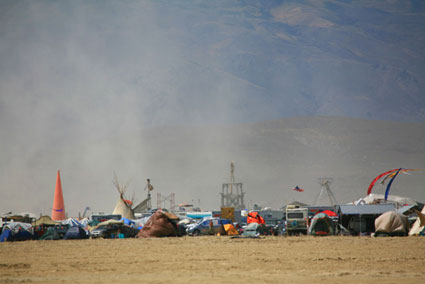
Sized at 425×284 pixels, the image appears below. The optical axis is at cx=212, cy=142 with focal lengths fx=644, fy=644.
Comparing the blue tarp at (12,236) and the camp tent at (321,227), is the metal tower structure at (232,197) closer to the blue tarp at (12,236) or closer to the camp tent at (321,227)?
the camp tent at (321,227)

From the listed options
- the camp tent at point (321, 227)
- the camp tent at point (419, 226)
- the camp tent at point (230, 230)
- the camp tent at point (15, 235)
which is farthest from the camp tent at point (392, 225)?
the camp tent at point (15, 235)

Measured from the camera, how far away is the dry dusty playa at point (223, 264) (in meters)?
15.1

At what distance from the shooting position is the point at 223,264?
59.5 feet

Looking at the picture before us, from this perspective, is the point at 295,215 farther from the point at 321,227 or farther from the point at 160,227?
the point at 160,227

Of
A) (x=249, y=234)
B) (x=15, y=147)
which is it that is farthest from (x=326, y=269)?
(x=15, y=147)

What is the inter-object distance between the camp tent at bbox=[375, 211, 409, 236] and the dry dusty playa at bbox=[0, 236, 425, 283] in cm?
598

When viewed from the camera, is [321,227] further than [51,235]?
Yes

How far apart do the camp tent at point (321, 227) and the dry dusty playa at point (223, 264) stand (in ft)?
27.6

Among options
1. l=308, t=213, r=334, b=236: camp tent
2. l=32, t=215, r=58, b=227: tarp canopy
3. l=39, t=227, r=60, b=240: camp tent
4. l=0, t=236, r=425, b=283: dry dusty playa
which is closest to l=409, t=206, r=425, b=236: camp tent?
l=308, t=213, r=334, b=236: camp tent

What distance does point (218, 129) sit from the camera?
156875 mm

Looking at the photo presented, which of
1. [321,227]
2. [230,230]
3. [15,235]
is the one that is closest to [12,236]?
[15,235]

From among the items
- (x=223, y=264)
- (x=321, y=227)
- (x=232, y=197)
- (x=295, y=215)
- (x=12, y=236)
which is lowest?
(x=223, y=264)

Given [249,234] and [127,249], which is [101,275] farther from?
[249,234]

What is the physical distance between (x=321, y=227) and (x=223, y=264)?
16.7m
